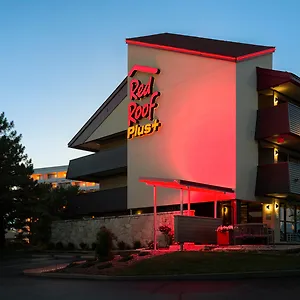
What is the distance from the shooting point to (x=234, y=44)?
32.0 m

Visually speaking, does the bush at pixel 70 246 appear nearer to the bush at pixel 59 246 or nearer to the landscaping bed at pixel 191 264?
the bush at pixel 59 246

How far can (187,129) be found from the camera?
3162cm

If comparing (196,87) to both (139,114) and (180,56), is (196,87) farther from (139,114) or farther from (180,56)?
(139,114)

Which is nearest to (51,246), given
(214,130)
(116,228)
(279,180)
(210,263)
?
(116,228)

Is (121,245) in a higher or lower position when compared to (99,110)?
lower

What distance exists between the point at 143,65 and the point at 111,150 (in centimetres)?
770

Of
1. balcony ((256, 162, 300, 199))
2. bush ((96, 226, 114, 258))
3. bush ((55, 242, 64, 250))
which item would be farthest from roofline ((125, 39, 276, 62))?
bush ((55, 242, 64, 250))

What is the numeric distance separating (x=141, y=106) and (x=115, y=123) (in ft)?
15.1

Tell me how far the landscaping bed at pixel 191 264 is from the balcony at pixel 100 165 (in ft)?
63.0

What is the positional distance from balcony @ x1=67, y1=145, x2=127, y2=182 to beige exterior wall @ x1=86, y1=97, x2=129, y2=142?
1.50 metres

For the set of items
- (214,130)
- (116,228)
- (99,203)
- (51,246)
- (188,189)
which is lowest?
(51,246)

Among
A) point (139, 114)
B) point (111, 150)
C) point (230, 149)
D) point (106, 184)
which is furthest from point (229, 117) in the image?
point (106, 184)

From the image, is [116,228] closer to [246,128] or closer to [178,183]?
[178,183]

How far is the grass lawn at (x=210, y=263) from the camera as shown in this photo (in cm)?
1582
